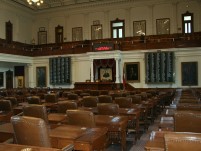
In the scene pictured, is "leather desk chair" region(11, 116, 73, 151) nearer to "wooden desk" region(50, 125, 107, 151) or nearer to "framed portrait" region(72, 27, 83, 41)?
"wooden desk" region(50, 125, 107, 151)

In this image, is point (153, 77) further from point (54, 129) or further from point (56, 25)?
point (54, 129)

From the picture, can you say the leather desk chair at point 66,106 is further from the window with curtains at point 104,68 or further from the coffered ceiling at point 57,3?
the coffered ceiling at point 57,3

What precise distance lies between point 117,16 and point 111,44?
151 inches

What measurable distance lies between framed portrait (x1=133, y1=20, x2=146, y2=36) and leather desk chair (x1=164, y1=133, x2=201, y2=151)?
18018 millimetres

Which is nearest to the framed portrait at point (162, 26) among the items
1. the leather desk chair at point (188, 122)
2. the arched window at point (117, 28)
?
the arched window at point (117, 28)

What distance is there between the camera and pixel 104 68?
741 inches

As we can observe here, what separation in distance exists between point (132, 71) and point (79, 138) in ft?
50.6

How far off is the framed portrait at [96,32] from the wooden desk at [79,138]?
1781 centimetres

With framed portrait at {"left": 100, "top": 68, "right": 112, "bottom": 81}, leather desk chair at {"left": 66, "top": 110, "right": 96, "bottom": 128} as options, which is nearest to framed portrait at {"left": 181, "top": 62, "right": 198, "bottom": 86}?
framed portrait at {"left": 100, "top": 68, "right": 112, "bottom": 81}

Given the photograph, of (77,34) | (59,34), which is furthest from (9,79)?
(77,34)

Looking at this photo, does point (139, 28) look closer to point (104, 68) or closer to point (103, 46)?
point (103, 46)

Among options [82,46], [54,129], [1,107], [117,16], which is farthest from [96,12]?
[54,129]

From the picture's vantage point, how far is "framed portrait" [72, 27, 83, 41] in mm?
21000

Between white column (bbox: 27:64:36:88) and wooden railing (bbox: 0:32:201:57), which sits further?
white column (bbox: 27:64:36:88)
